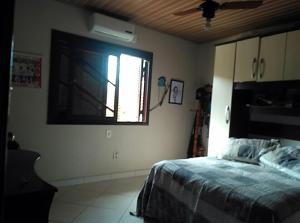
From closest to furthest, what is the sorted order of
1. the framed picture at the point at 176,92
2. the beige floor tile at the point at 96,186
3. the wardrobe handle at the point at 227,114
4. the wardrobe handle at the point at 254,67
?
the wardrobe handle at the point at 254,67
the beige floor tile at the point at 96,186
the wardrobe handle at the point at 227,114
the framed picture at the point at 176,92

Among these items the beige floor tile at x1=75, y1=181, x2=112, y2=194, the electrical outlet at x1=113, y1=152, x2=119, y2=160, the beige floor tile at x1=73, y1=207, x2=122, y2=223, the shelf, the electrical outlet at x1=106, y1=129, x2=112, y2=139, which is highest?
the shelf

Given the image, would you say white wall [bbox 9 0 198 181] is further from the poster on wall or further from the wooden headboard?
the wooden headboard

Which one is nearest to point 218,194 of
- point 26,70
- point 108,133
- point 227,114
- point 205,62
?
point 227,114

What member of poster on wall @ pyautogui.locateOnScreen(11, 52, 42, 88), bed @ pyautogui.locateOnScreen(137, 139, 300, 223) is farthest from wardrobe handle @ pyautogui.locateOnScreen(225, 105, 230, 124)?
poster on wall @ pyautogui.locateOnScreen(11, 52, 42, 88)

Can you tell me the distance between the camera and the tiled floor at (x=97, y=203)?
2.60 meters

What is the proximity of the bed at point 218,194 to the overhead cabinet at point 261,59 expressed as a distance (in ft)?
3.78

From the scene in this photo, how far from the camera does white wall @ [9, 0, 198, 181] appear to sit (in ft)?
10.1

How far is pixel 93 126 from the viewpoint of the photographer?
11.9 feet

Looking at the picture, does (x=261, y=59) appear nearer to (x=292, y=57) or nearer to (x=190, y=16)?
(x=292, y=57)

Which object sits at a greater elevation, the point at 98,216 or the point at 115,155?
the point at 115,155

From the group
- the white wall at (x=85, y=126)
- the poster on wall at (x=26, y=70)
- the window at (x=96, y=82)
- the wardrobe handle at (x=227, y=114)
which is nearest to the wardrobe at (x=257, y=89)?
the wardrobe handle at (x=227, y=114)

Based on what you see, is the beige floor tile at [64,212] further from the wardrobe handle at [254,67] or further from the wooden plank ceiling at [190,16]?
the wardrobe handle at [254,67]

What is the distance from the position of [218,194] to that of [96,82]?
A: 7.80 ft

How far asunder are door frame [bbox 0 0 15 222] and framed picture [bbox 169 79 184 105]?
3.94 meters
